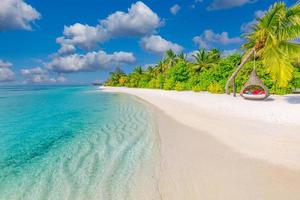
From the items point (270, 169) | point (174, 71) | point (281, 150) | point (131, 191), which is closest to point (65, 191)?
point (131, 191)

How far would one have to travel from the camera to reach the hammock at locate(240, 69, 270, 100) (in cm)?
1474

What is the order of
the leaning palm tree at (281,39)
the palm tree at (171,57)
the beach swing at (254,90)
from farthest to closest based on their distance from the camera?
the palm tree at (171,57), the beach swing at (254,90), the leaning palm tree at (281,39)

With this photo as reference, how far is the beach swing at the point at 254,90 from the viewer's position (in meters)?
14.7

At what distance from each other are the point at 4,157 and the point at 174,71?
29427 millimetres

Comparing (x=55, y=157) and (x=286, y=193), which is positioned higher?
(x=286, y=193)

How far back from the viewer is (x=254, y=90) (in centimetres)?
1717

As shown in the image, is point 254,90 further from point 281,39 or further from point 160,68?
point 160,68

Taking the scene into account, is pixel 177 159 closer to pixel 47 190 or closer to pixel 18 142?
pixel 47 190

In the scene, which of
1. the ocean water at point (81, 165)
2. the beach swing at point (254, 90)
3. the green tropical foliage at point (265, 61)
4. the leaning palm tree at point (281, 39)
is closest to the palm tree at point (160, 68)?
the green tropical foliage at point (265, 61)

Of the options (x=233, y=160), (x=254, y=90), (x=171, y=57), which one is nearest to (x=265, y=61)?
(x=254, y=90)

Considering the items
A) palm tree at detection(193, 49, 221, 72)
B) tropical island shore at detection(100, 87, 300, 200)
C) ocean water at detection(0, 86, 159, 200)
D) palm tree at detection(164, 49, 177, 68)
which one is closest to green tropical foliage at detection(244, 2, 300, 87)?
tropical island shore at detection(100, 87, 300, 200)

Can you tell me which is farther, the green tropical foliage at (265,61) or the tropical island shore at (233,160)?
the green tropical foliage at (265,61)

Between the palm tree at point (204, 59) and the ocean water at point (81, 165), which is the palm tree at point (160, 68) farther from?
the ocean water at point (81, 165)

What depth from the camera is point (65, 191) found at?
164 inches
